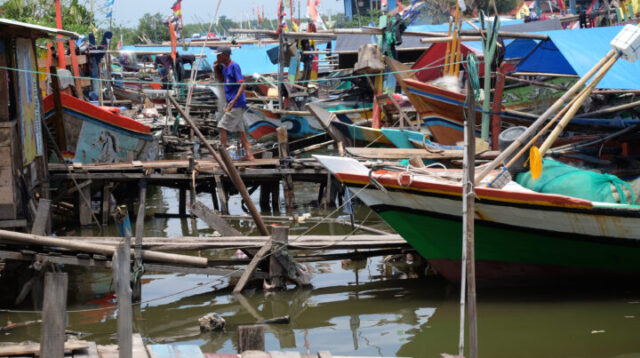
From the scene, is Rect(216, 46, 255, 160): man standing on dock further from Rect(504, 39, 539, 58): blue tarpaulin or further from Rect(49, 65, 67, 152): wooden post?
Rect(504, 39, 539, 58): blue tarpaulin

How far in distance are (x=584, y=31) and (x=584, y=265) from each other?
587cm

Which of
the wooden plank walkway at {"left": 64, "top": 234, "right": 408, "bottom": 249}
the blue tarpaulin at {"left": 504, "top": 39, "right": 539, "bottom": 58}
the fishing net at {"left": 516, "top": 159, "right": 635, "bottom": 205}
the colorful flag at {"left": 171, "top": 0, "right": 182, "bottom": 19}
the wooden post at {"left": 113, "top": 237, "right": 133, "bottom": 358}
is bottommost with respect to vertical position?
the wooden plank walkway at {"left": 64, "top": 234, "right": 408, "bottom": 249}

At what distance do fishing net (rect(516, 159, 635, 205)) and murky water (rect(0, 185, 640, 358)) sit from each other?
1093 mm

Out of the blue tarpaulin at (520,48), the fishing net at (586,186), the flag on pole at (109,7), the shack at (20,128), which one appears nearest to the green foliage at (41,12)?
the flag on pole at (109,7)

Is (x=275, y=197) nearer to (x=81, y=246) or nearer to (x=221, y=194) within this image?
(x=221, y=194)

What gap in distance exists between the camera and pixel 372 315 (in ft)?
24.9

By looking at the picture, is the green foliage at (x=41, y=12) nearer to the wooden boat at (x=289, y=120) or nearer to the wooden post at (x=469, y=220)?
the wooden boat at (x=289, y=120)

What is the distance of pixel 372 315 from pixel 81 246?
2.95 metres

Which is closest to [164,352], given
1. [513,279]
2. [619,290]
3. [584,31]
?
[513,279]

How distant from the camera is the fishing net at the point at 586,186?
24.3 feet

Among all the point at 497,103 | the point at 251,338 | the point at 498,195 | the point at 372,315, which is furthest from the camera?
the point at 497,103

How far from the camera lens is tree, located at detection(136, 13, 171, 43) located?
61.6 metres

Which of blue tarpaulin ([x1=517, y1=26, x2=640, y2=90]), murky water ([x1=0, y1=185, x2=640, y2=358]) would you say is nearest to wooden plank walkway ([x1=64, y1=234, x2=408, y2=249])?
murky water ([x1=0, y1=185, x2=640, y2=358])

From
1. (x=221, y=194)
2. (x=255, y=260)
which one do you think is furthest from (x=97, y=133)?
(x=255, y=260)
